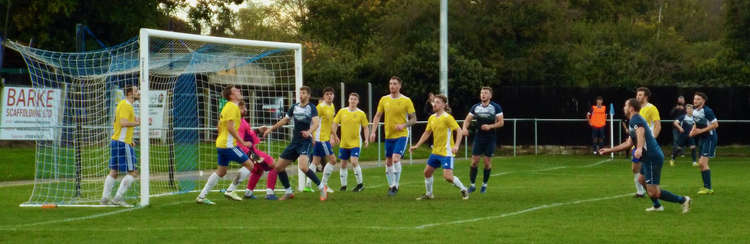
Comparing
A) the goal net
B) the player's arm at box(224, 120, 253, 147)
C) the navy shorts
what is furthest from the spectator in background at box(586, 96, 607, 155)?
the player's arm at box(224, 120, 253, 147)

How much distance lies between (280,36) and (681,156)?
→ 112ft

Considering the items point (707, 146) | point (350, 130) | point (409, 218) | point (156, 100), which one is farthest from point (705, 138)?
point (156, 100)

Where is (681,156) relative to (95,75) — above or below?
below

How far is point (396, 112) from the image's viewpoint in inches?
678

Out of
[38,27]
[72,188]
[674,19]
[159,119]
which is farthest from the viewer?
[674,19]

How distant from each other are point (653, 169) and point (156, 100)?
13.1 metres

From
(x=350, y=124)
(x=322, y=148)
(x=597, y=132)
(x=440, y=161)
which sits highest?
(x=350, y=124)

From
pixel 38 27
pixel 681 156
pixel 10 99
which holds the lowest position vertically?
pixel 681 156

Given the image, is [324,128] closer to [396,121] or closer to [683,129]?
[396,121]

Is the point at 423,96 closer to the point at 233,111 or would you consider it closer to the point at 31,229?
the point at 233,111

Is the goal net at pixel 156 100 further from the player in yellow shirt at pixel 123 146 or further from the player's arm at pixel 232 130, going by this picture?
the player's arm at pixel 232 130

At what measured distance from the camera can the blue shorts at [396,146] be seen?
1701 cm

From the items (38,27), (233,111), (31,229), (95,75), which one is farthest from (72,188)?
(38,27)

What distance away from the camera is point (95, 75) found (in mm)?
17047
